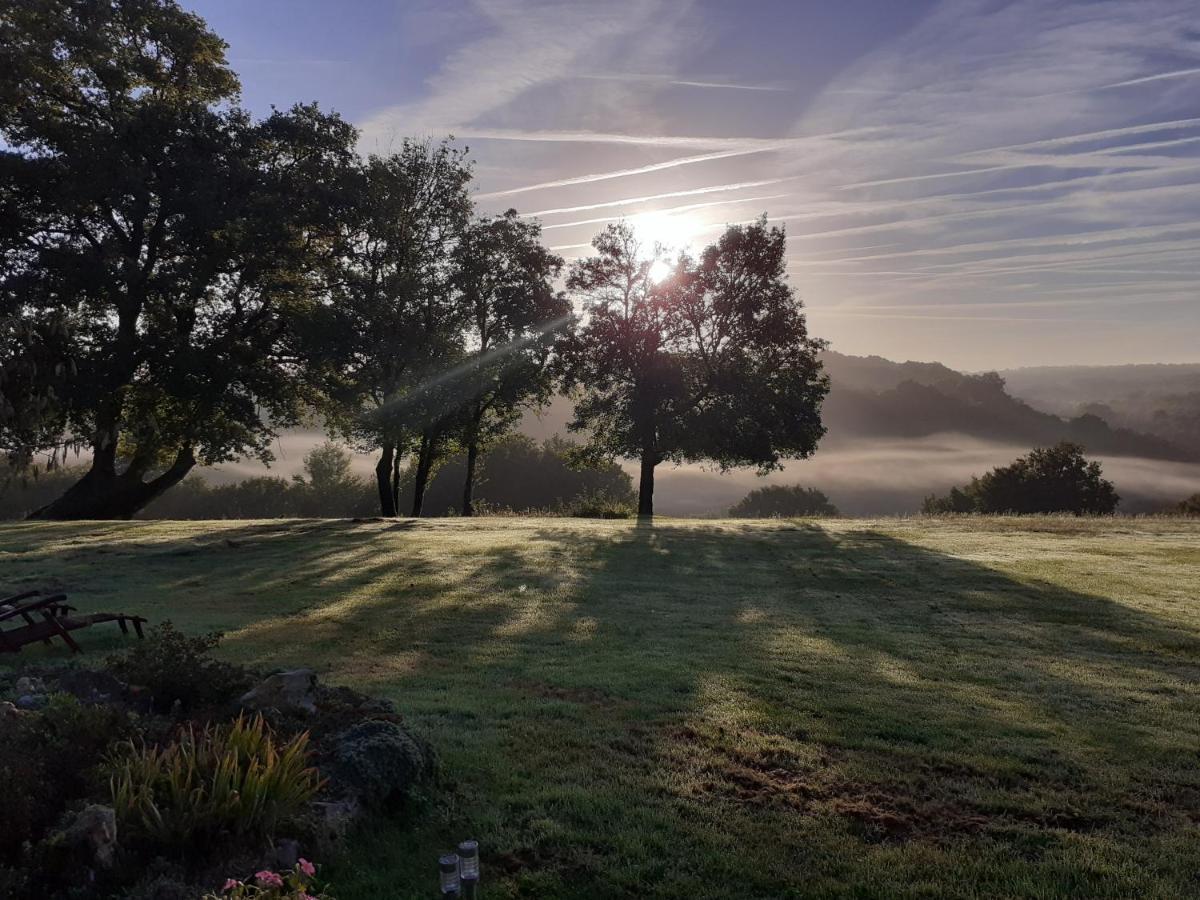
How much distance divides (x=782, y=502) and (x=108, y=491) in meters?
85.7

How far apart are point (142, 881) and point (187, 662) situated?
3.39 metres

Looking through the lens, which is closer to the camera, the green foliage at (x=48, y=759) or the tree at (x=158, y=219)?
the green foliage at (x=48, y=759)

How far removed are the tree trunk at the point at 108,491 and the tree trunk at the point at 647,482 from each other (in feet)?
78.9

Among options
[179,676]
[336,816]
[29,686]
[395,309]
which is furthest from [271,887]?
[395,309]

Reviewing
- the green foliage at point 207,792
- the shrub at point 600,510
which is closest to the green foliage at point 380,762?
the green foliage at point 207,792

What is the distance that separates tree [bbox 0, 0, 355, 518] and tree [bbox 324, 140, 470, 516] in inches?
79.8

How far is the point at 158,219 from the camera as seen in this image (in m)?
32.5

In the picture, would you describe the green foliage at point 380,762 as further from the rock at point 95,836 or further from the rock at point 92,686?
the rock at point 92,686

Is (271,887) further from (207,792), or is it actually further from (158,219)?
(158,219)

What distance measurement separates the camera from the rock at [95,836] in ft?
15.5

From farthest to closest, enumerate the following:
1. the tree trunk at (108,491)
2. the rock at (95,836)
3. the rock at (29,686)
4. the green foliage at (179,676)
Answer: the tree trunk at (108,491)
the rock at (29,686)
the green foliage at (179,676)
the rock at (95,836)

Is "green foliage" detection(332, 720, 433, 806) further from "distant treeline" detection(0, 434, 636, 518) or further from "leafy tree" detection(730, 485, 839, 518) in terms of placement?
"leafy tree" detection(730, 485, 839, 518)

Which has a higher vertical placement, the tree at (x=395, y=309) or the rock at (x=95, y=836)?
the tree at (x=395, y=309)

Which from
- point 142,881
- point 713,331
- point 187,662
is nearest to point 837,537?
point 713,331
